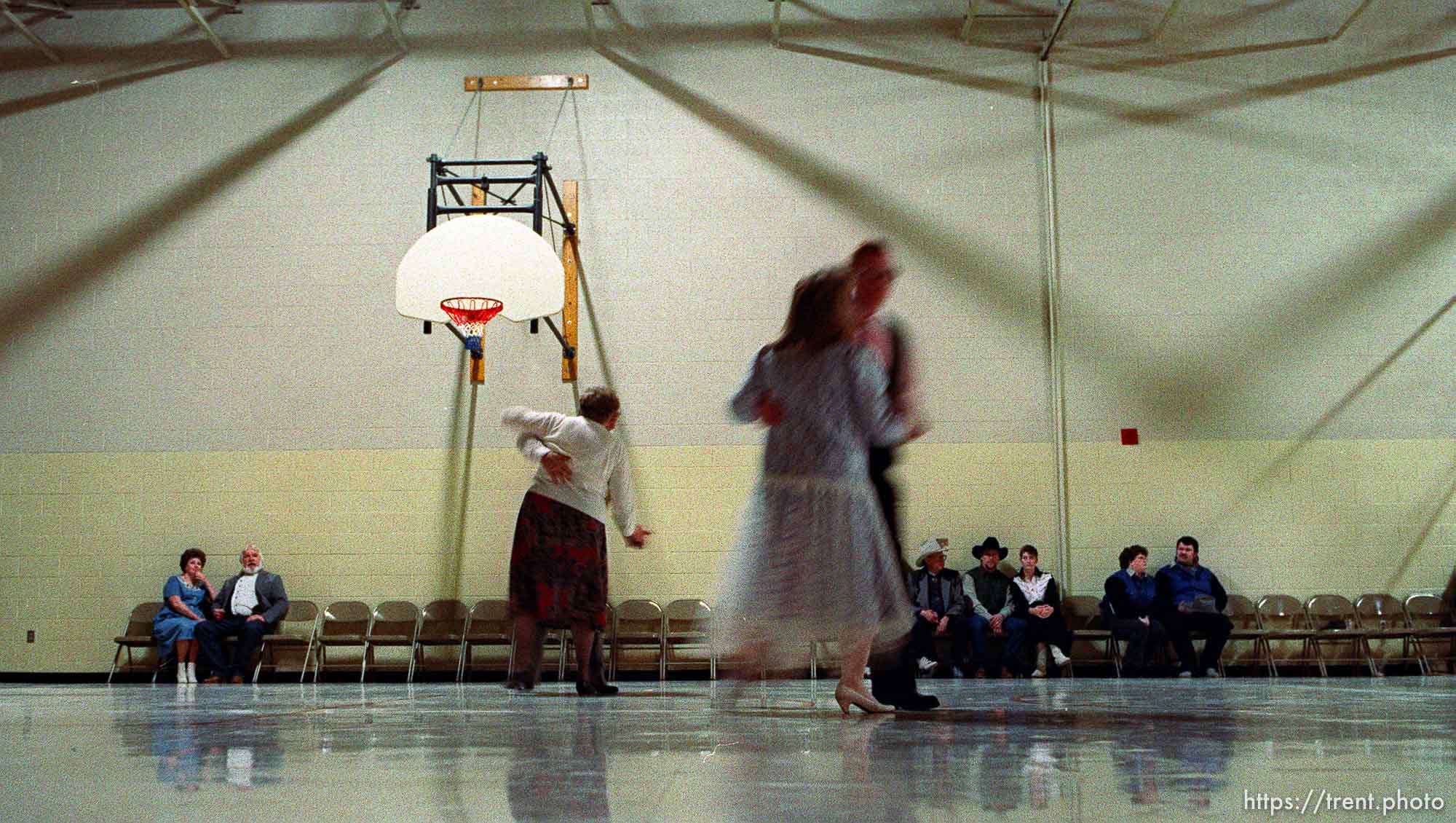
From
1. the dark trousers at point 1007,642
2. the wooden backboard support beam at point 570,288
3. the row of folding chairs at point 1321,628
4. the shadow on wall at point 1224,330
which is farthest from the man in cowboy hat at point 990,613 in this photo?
the wooden backboard support beam at point 570,288

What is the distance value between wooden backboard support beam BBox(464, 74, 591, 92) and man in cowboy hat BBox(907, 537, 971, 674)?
4.69 m

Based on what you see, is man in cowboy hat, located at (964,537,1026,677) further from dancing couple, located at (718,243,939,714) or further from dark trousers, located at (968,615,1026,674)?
dancing couple, located at (718,243,939,714)

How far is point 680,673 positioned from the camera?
9320 millimetres

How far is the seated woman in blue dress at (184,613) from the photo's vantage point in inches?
352

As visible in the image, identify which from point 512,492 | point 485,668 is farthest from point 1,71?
point 485,668

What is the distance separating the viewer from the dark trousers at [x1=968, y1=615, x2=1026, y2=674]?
28.9 feet

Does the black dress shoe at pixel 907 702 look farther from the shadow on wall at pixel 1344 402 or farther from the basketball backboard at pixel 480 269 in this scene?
the shadow on wall at pixel 1344 402

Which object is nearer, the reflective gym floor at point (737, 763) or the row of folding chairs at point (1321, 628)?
the reflective gym floor at point (737, 763)

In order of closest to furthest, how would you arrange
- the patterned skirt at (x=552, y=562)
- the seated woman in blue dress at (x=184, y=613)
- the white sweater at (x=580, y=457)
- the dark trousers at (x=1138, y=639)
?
Result: the white sweater at (x=580, y=457), the patterned skirt at (x=552, y=562), the dark trousers at (x=1138, y=639), the seated woman in blue dress at (x=184, y=613)

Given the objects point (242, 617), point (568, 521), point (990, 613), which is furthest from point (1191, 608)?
point (242, 617)

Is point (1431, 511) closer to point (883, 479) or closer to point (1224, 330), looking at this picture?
point (1224, 330)

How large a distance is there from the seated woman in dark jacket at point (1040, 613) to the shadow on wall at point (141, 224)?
660 cm

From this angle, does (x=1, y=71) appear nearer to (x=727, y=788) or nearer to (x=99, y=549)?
(x=99, y=549)

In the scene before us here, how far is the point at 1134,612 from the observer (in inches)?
349
